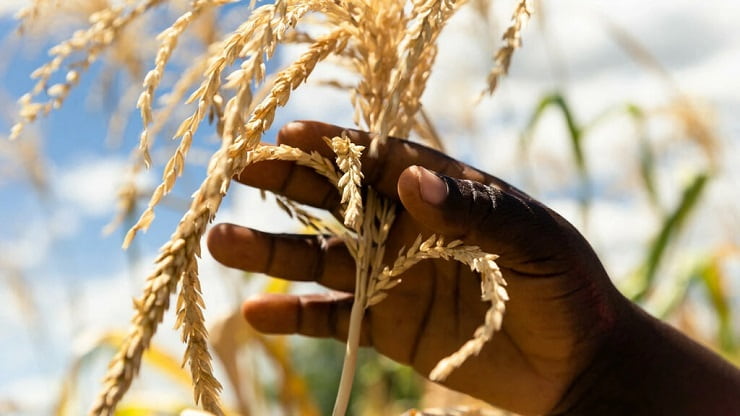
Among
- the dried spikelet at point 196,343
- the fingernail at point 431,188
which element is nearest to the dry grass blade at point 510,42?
the fingernail at point 431,188

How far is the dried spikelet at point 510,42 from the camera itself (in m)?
0.72

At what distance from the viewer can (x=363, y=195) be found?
3.28ft

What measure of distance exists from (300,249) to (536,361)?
39cm

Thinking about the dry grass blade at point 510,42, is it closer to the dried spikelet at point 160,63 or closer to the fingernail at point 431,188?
the fingernail at point 431,188

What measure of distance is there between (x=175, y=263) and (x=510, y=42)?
38 centimetres

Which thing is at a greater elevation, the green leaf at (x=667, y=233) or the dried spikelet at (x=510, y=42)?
the dried spikelet at (x=510, y=42)

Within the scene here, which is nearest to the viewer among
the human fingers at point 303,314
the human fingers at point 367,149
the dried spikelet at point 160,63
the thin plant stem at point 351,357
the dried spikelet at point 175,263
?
the dried spikelet at point 175,263

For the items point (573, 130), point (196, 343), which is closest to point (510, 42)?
point (196, 343)

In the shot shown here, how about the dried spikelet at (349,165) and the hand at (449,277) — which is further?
the hand at (449,277)

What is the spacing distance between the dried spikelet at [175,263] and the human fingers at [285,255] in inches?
14.9

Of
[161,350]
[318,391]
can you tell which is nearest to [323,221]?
[161,350]

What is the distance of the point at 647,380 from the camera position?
120cm

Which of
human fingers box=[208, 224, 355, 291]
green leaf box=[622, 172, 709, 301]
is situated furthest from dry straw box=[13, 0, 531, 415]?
Answer: green leaf box=[622, 172, 709, 301]

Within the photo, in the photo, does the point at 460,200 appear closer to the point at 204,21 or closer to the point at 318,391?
the point at 204,21
